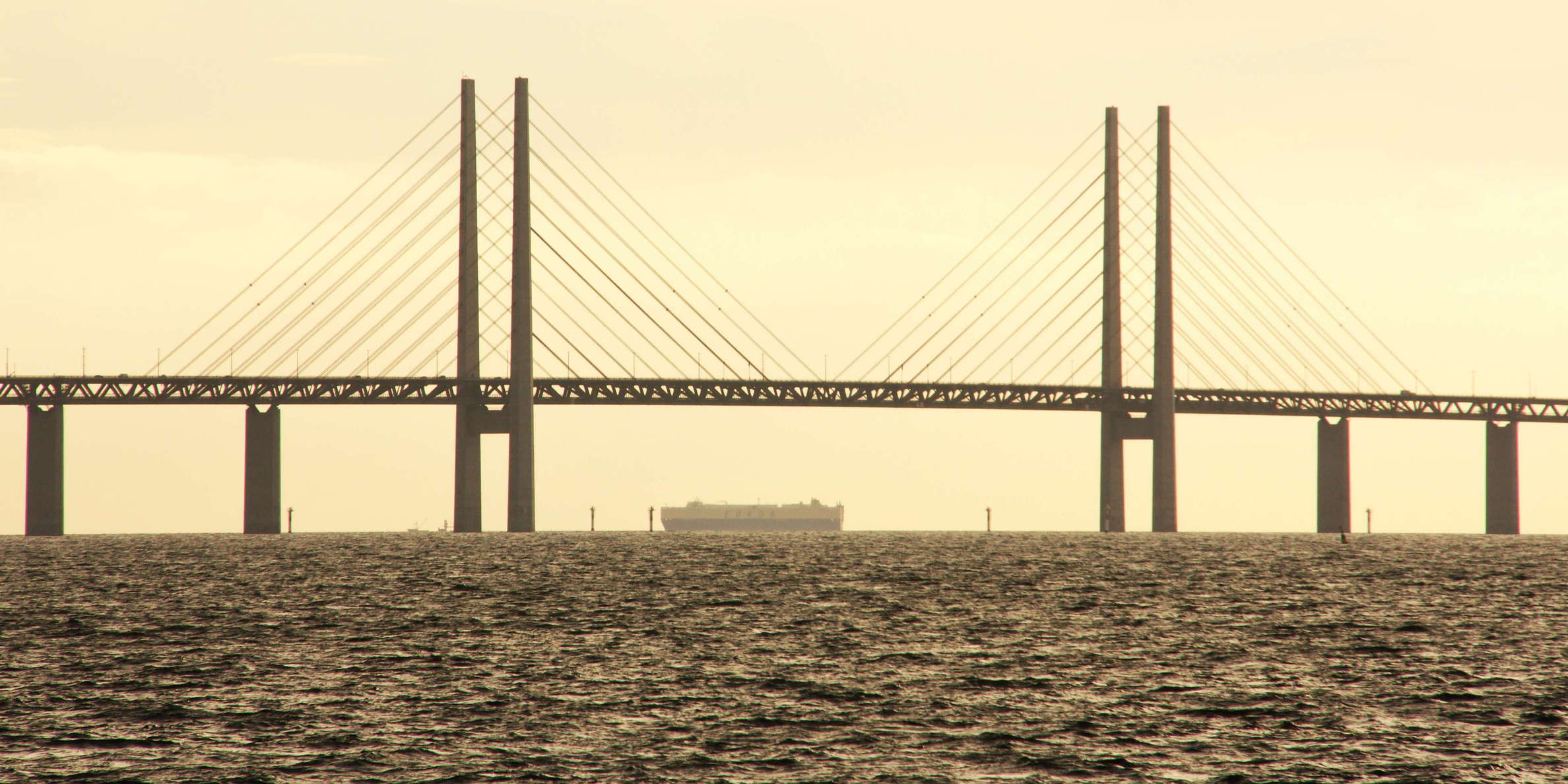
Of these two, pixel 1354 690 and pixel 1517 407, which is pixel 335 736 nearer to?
pixel 1354 690

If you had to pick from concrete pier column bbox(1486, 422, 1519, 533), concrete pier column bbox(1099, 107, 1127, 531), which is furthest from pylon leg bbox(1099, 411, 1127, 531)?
concrete pier column bbox(1486, 422, 1519, 533)

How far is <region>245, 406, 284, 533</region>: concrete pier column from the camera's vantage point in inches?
4855

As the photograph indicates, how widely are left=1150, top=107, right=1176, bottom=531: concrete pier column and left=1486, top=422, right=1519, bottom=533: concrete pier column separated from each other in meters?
34.4

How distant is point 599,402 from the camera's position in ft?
424

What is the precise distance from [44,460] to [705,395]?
4297 cm

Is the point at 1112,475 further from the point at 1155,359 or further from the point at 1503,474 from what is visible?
the point at 1503,474

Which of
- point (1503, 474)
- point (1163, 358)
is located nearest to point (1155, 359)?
point (1163, 358)

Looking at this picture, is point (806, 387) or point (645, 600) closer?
point (645, 600)

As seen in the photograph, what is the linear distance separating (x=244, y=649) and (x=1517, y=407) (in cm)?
13068

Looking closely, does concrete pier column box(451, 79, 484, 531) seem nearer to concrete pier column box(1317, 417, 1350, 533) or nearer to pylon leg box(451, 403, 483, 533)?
pylon leg box(451, 403, 483, 533)

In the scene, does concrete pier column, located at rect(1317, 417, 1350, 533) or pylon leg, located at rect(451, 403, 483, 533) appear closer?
pylon leg, located at rect(451, 403, 483, 533)

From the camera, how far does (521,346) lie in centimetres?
11531

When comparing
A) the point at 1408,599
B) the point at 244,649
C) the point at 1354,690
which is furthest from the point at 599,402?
the point at 1354,690

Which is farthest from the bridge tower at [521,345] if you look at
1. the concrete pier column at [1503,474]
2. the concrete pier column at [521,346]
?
the concrete pier column at [1503,474]
